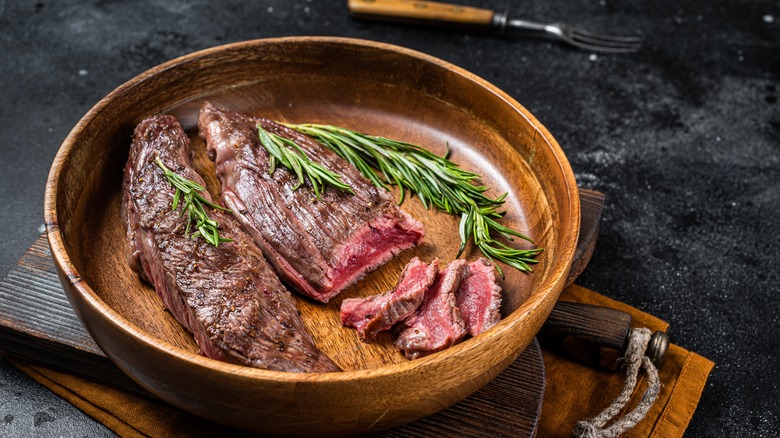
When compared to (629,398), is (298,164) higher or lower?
higher

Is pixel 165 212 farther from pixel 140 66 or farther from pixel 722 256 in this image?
pixel 722 256

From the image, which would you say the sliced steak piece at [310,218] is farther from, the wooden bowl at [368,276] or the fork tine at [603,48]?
the fork tine at [603,48]

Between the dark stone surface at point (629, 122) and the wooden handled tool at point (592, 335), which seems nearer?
the wooden handled tool at point (592, 335)

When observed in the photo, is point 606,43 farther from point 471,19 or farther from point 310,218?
point 310,218

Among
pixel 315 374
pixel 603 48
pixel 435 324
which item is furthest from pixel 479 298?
pixel 603 48

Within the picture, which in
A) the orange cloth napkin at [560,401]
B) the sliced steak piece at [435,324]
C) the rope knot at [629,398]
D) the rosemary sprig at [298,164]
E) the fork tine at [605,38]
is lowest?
the orange cloth napkin at [560,401]

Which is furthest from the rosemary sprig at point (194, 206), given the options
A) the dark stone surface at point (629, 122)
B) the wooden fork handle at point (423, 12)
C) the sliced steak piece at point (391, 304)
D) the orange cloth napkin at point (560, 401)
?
the wooden fork handle at point (423, 12)
